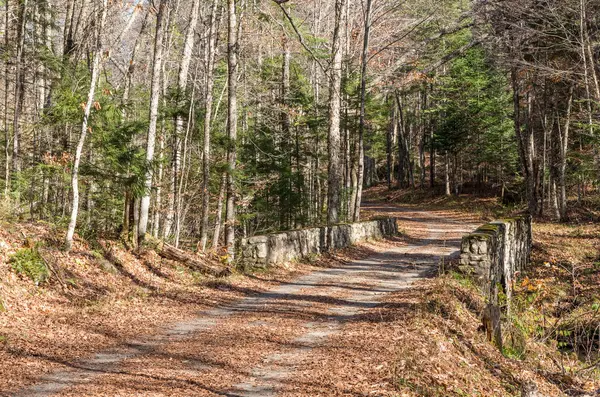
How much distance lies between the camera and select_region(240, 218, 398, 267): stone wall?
1453 cm

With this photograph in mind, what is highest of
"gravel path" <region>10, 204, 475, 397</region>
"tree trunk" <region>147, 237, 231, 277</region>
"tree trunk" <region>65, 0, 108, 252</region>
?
"tree trunk" <region>65, 0, 108, 252</region>

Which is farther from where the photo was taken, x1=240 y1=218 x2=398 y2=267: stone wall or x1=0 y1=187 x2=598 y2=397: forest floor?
x1=240 y1=218 x2=398 y2=267: stone wall

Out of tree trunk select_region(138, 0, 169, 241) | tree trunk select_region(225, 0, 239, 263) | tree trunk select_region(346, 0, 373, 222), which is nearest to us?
tree trunk select_region(138, 0, 169, 241)

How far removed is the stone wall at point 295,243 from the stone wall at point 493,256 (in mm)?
4787

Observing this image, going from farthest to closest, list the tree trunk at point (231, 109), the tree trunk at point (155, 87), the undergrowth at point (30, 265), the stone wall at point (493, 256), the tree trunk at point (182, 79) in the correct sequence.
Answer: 1. the tree trunk at point (182, 79)
2. the tree trunk at point (231, 109)
3. the tree trunk at point (155, 87)
4. the stone wall at point (493, 256)
5. the undergrowth at point (30, 265)

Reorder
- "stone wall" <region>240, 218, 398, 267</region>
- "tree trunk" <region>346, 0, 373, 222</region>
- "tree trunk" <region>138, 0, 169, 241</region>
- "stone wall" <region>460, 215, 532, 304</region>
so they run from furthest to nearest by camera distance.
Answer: "tree trunk" <region>346, 0, 373, 222</region>, "stone wall" <region>240, 218, 398, 267</region>, "tree trunk" <region>138, 0, 169, 241</region>, "stone wall" <region>460, 215, 532, 304</region>

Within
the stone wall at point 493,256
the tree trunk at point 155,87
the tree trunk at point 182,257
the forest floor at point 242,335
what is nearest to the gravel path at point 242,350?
the forest floor at point 242,335

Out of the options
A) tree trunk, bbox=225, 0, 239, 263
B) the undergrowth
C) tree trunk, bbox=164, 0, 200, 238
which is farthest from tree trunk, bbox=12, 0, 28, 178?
tree trunk, bbox=225, 0, 239, 263

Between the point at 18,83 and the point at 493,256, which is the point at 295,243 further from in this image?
the point at 18,83

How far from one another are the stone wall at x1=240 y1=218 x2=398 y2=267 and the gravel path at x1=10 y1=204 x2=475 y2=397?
153 centimetres

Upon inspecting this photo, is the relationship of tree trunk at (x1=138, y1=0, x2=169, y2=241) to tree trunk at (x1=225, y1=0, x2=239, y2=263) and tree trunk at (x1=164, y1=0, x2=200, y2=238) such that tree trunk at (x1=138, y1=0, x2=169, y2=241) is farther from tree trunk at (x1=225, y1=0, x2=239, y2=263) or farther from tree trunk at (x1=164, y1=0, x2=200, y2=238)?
tree trunk at (x1=164, y1=0, x2=200, y2=238)

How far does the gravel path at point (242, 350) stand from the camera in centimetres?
610

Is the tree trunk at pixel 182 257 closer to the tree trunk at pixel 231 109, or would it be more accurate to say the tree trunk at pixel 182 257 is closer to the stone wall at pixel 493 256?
the tree trunk at pixel 231 109

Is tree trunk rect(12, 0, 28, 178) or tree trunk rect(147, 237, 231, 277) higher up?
tree trunk rect(12, 0, 28, 178)
